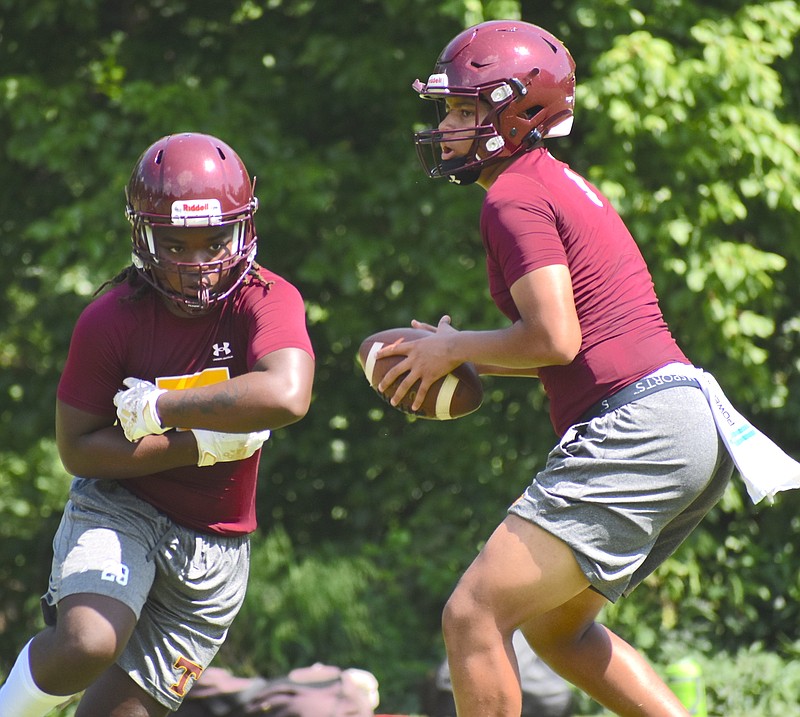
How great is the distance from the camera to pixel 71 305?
25.1 feet

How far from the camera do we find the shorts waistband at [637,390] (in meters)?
3.26

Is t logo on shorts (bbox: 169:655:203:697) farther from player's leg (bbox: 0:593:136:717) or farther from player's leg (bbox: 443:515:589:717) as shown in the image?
player's leg (bbox: 443:515:589:717)

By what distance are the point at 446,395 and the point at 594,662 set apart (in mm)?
890

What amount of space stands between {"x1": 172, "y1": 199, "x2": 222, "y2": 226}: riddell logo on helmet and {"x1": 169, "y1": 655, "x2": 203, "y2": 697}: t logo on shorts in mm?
1306

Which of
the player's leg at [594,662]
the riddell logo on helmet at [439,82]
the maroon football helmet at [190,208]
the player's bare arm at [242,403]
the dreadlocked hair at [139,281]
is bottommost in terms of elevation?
the player's leg at [594,662]

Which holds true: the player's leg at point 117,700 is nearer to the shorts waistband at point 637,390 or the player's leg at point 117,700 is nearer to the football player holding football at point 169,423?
the football player holding football at point 169,423

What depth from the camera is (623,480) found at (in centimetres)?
320

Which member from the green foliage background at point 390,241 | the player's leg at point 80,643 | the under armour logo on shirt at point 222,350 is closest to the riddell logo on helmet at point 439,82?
the under armour logo on shirt at point 222,350

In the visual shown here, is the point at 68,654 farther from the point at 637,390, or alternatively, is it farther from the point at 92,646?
the point at 637,390

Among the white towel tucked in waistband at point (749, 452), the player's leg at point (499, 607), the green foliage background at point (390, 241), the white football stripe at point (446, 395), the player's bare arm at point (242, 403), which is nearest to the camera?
the player's leg at point (499, 607)

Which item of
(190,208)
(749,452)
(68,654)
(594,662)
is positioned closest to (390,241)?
(190,208)

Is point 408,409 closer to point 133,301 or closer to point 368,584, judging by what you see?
point 133,301

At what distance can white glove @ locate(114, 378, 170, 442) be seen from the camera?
345 centimetres

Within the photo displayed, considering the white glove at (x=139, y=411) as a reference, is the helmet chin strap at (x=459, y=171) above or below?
above
